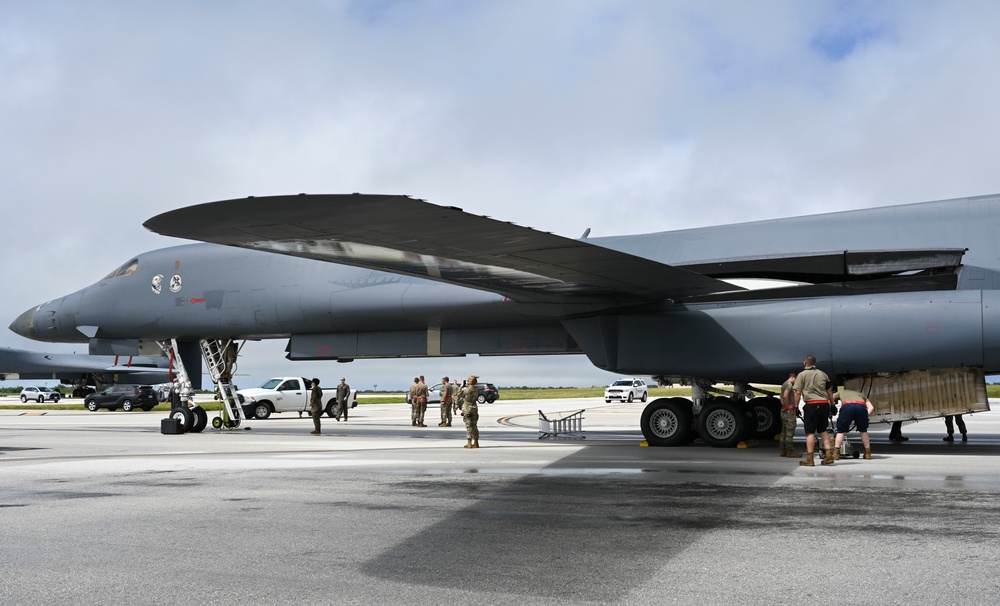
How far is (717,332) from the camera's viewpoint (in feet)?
45.7

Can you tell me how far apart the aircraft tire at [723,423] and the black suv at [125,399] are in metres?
35.8

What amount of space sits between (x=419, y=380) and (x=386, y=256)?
16720 mm

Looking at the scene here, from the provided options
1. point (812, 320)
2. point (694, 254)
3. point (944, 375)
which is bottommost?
point (944, 375)

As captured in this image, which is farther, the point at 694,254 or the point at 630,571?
the point at 694,254

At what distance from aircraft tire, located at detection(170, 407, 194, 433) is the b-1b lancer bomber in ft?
14.1

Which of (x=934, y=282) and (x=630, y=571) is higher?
(x=934, y=282)

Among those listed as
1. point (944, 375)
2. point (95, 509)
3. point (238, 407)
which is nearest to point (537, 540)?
point (95, 509)

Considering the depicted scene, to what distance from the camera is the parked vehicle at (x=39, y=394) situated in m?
66.4

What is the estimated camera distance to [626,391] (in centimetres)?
5619

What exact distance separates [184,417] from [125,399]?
25.7m

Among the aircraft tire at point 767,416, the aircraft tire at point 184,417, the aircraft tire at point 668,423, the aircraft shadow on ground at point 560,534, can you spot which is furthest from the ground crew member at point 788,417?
the aircraft tire at point 184,417

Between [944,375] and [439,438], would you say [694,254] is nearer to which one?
[944,375]

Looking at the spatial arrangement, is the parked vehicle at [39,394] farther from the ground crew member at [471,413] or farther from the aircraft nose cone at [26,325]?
the ground crew member at [471,413]

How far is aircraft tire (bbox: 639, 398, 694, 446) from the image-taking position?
14.9m
